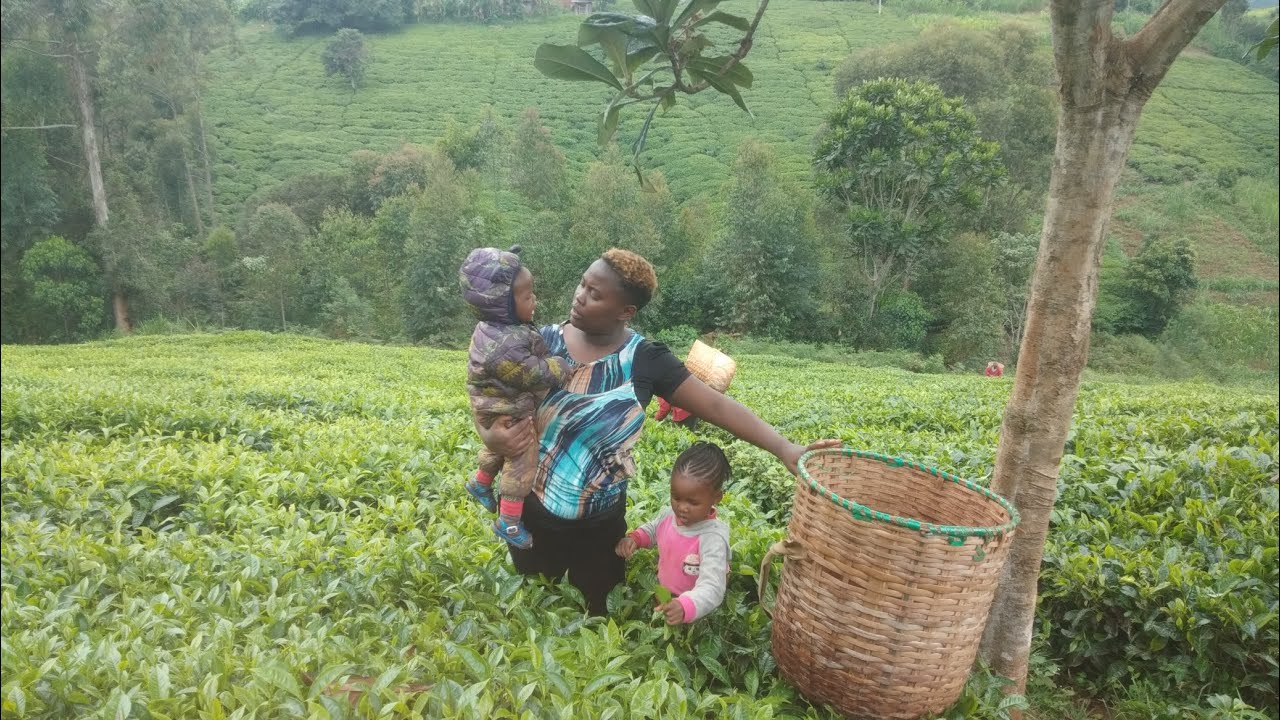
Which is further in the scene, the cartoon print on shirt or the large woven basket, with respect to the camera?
the cartoon print on shirt

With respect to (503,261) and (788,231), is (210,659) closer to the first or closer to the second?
(503,261)

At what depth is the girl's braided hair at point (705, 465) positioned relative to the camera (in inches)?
82.4

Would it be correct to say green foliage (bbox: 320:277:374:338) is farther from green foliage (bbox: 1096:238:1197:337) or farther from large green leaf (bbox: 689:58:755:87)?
green foliage (bbox: 1096:238:1197:337)

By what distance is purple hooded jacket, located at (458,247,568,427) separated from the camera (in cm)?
198

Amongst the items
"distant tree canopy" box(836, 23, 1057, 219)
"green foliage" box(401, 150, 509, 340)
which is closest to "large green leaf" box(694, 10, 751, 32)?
"green foliage" box(401, 150, 509, 340)

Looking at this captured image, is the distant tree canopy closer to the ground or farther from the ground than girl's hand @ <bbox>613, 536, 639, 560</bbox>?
farther from the ground

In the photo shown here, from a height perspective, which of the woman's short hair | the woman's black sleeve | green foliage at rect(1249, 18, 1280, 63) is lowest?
the woman's black sleeve

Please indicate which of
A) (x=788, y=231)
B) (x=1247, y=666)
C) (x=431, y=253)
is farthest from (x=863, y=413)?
(x=431, y=253)

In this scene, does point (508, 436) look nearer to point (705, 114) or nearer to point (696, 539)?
point (696, 539)

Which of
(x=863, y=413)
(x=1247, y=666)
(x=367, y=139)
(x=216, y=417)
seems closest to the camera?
(x=1247, y=666)

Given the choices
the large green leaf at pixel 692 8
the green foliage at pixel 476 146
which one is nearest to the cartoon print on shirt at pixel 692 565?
the large green leaf at pixel 692 8

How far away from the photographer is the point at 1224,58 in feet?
132

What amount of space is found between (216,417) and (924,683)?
195 inches

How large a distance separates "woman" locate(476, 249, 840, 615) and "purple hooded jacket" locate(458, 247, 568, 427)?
2.6 inches
